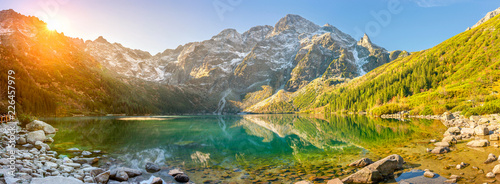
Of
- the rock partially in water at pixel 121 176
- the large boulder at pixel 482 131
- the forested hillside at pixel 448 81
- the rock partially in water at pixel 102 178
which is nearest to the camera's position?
the rock partially in water at pixel 102 178

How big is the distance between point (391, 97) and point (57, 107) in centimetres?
23543

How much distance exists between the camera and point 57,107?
500 ft

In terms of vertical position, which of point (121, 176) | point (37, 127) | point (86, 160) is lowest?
point (86, 160)

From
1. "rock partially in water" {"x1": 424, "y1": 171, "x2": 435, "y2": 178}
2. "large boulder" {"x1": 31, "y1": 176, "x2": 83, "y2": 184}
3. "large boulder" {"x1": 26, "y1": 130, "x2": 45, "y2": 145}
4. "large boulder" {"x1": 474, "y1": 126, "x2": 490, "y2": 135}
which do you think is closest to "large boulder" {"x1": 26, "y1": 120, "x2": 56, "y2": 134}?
"large boulder" {"x1": 26, "y1": 130, "x2": 45, "y2": 145}

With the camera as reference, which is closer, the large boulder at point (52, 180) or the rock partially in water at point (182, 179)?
the large boulder at point (52, 180)

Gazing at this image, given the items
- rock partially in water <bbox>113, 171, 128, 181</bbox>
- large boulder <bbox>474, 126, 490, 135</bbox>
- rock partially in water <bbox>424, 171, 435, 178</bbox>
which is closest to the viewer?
rock partially in water <bbox>424, 171, 435, 178</bbox>

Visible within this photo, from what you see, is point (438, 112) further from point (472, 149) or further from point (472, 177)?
point (472, 177)

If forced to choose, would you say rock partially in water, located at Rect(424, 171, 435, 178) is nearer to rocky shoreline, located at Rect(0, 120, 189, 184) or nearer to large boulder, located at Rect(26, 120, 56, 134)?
rocky shoreline, located at Rect(0, 120, 189, 184)

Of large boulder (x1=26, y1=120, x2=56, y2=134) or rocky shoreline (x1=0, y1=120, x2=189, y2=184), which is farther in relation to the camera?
large boulder (x1=26, y1=120, x2=56, y2=134)

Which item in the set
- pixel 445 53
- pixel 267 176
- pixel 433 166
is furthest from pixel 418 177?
pixel 445 53

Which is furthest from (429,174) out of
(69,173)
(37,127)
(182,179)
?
(37,127)

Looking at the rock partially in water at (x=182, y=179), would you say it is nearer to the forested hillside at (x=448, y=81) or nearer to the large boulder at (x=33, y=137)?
the large boulder at (x=33, y=137)

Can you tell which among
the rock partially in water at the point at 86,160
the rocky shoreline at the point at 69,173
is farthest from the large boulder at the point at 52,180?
the rock partially in water at the point at 86,160

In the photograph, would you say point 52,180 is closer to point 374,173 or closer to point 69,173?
point 69,173
